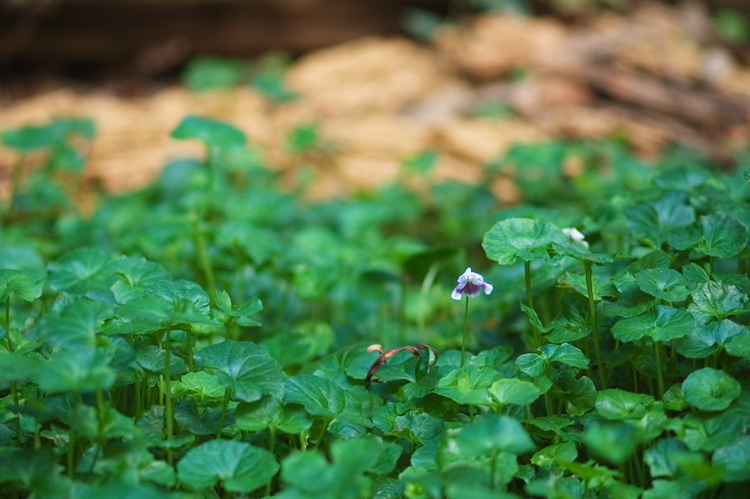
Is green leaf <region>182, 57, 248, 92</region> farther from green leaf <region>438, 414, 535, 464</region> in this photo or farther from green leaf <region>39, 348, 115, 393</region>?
green leaf <region>438, 414, 535, 464</region>

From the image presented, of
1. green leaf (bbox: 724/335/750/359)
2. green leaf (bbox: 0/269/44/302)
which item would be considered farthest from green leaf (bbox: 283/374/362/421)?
green leaf (bbox: 724/335/750/359)

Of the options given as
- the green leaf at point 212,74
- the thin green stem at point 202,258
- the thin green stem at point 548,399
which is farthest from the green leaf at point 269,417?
the green leaf at point 212,74

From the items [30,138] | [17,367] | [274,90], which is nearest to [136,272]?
[17,367]

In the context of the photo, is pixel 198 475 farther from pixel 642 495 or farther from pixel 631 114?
pixel 631 114

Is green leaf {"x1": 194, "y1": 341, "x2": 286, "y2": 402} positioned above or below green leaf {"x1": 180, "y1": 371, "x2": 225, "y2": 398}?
above

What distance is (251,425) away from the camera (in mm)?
1272

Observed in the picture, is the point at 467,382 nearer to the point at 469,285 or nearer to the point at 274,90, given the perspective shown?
the point at 469,285

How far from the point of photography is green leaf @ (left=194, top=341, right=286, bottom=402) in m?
1.26

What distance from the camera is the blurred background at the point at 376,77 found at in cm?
402

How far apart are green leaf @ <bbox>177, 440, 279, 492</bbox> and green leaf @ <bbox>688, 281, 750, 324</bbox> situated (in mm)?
911

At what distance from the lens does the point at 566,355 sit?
137 cm

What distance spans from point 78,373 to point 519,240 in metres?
0.92

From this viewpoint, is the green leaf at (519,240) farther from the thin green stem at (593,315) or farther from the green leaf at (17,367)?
the green leaf at (17,367)

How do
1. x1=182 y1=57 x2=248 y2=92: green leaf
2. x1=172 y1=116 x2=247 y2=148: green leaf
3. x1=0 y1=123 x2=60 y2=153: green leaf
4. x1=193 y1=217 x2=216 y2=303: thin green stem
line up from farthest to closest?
1. x1=182 y1=57 x2=248 y2=92: green leaf
2. x1=0 y1=123 x2=60 y2=153: green leaf
3. x1=172 y1=116 x2=247 y2=148: green leaf
4. x1=193 y1=217 x2=216 y2=303: thin green stem
